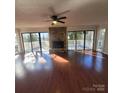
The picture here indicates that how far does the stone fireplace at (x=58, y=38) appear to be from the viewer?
406 inches

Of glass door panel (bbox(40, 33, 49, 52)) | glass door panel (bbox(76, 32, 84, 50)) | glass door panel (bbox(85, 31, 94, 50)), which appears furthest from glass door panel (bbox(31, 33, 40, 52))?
glass door panel (bbox(85, 31, 94, 50))

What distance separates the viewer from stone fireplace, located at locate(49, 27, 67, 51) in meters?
10.3

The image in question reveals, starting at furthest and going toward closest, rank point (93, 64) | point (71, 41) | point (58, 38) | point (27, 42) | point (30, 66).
Answer: 1. point (71, 41)
2. point (58, 38)
3. point (27, 42)
4. point (93, 64)
5. point (30, 66)

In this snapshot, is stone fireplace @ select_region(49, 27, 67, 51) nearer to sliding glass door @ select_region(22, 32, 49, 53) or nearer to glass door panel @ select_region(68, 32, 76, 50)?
glass door panel @ select_region(68, 32, 76, 50)

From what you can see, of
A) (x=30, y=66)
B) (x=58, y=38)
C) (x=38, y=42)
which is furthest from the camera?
(x=58, y=38)

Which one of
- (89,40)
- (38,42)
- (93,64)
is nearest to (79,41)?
(89,40)

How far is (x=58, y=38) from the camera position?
10375mm

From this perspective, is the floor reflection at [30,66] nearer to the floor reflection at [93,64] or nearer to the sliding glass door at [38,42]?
the floor reflection at [93,64]

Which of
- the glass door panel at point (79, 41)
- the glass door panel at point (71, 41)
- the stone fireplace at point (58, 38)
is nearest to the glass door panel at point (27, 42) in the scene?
the stone fireplace at point (58, 38)

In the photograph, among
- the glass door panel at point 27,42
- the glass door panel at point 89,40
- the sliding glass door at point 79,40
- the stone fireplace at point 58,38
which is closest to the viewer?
the glass door panel at point 27,42

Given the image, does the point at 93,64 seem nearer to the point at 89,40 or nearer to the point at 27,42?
the point at 89,40
